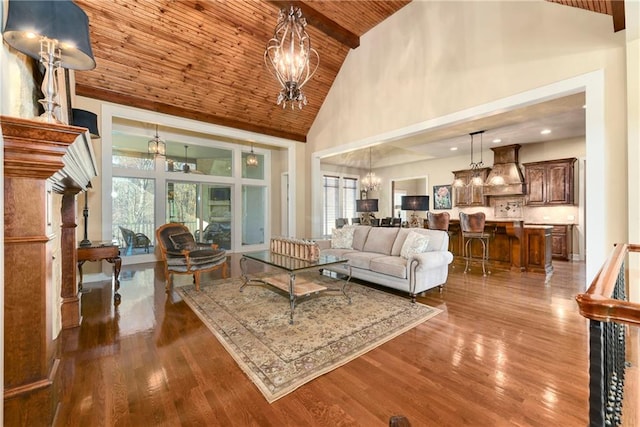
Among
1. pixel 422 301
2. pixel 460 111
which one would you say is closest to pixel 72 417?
pixel 422 301

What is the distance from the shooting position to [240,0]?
414cm

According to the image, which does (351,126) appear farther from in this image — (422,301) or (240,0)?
(422,301)

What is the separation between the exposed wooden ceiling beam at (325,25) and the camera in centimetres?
446

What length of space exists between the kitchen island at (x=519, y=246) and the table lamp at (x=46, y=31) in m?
6.50

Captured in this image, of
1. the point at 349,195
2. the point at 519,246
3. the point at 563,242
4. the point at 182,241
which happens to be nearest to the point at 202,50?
the point at 182,241

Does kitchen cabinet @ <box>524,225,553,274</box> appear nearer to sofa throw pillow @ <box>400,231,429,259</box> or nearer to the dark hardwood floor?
the dark hardwood floor

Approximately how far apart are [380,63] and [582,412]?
5519 millimetres

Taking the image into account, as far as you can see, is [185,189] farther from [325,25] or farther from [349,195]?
[349,195]

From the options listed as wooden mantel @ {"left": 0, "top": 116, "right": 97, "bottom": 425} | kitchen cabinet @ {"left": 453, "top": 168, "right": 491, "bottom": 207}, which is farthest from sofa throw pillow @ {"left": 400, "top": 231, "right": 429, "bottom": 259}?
kitchen cabinet @ {"left": 453, "top": 168, "right": 491, "bottom": 207}

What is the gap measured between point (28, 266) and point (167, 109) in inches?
189

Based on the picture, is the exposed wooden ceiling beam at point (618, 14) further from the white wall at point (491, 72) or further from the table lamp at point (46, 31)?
the table lamp at point (46, 31)

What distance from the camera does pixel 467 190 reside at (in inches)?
317

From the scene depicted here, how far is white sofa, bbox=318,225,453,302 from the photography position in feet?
11.6

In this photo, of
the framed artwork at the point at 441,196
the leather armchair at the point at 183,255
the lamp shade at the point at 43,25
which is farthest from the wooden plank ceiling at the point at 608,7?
the framed artwork at the point at 441,196
